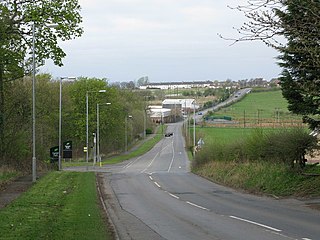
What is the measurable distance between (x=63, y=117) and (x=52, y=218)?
59.6m

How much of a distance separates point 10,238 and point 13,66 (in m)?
22.0

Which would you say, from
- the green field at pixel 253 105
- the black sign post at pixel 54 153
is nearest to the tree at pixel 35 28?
the black sign post at pixel 54 153

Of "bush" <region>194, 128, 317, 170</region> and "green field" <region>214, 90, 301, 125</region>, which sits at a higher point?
"green field" <region>214, 90, 301, 125</region>

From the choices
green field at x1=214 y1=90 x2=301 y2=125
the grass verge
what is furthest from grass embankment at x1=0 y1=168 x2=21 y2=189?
green field at x1=214 y1=90 x2=301 y2=125

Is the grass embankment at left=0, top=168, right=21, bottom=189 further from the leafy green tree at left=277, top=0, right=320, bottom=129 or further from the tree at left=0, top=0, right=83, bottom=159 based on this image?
the leafy green tree at left=277, top=0, right=320, bottom=129

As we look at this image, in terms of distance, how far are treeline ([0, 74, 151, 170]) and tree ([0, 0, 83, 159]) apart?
513cm

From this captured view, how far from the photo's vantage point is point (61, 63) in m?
33.1

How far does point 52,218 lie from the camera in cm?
1579

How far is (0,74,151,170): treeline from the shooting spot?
37.9 metres

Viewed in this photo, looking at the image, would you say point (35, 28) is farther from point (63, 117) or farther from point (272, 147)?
point (63, 117)

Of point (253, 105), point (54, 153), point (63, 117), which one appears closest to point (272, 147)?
point (54, 153)

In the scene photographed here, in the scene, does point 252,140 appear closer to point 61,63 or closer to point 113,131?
point 61,63

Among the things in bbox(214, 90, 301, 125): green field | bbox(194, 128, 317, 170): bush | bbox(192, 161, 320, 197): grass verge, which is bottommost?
bbox(192, 161, 320, 197): grass verge

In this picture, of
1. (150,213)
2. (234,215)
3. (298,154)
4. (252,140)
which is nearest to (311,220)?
(234,215)
